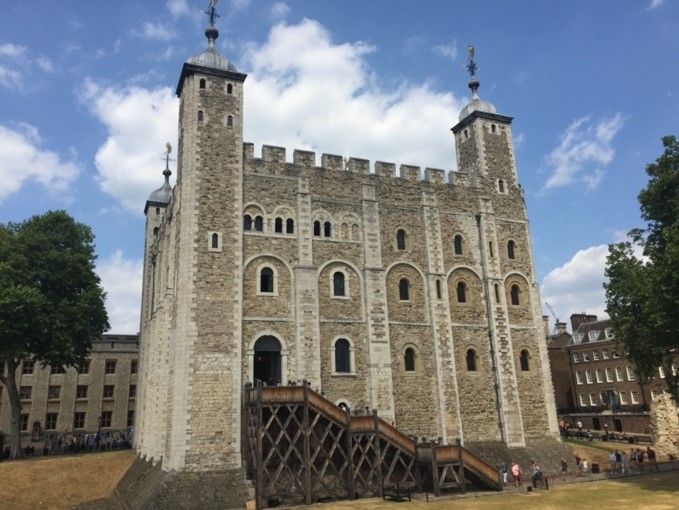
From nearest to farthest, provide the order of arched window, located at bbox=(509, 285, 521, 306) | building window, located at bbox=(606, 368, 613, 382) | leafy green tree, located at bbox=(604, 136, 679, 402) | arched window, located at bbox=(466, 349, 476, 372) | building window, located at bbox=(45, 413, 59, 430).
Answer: leafy green tree, located at bbox=(604, 136, 679, 402), arched window, located at bbox=(466, 349, 476, 372), arched window, located at bbox=(509, 285, 521, 306), building window, located at bbox=(45, 413, 59, 430), building window, located at bbox=(606, 368, 613, 382)

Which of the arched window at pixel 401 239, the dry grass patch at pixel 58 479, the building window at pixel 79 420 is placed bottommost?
the dry grass patch at pixel 58 479

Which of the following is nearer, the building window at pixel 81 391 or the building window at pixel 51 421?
the building window at pixel 51 421

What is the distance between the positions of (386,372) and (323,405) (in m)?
5.40

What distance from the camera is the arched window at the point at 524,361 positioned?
101 ft

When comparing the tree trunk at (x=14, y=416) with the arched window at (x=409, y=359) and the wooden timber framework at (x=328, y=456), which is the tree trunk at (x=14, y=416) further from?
the arched window at (x=409, y=359)

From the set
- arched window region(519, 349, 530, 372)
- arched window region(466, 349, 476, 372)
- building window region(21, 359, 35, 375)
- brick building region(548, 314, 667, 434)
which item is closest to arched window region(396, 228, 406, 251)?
arched window region(466, 349, 476, 372)

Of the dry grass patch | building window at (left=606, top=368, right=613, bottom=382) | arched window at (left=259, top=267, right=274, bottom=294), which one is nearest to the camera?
arched window at (left=259, top=267, right=274, bottom=294)

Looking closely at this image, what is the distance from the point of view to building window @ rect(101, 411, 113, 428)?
48.4m

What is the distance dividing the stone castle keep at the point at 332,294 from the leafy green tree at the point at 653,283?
7233 millimetres

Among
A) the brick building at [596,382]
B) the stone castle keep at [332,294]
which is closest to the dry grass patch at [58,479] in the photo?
the stone castle keep at [332,294]

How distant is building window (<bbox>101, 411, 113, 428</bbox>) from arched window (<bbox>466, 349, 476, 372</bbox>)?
34.3 metres

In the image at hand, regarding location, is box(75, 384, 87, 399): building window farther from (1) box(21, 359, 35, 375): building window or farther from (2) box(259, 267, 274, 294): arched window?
(2) box(259, 267, 274, 294): arched window

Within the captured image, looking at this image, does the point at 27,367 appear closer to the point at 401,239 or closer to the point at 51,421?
the point at 51,421

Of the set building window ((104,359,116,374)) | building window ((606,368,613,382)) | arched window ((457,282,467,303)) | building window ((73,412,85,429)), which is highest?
arched window ((457,282,467,303))
